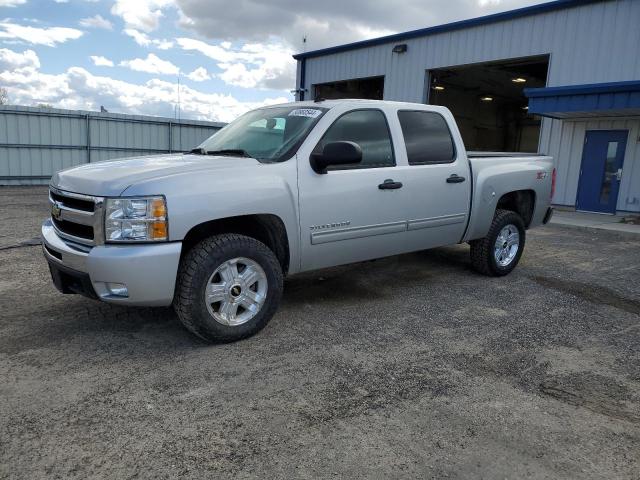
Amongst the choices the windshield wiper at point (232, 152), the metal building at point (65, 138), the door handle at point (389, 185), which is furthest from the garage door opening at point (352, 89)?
the windshield wiper at point (232, 152)

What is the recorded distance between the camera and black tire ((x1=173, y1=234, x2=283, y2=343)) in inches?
145

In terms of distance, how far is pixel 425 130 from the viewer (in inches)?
213

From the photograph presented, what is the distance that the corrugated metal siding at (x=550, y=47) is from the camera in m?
12.9

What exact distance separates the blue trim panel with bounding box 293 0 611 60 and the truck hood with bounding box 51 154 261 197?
13046 mm

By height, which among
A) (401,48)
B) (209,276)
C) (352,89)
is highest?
(401,48)

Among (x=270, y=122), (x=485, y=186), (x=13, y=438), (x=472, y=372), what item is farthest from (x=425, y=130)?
(x=13, y=438)

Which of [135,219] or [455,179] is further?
[455,179]

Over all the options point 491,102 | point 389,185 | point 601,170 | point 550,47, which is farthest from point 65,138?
point 491,102

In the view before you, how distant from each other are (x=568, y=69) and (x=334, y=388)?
1370 cm

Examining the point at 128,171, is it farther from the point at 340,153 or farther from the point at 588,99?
the point at 588,99

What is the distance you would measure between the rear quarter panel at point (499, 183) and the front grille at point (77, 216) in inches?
153

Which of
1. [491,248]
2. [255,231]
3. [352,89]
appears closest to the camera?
[255,231]

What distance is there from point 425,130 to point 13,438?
4384 millimetres

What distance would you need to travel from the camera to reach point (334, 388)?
3.30 metres
